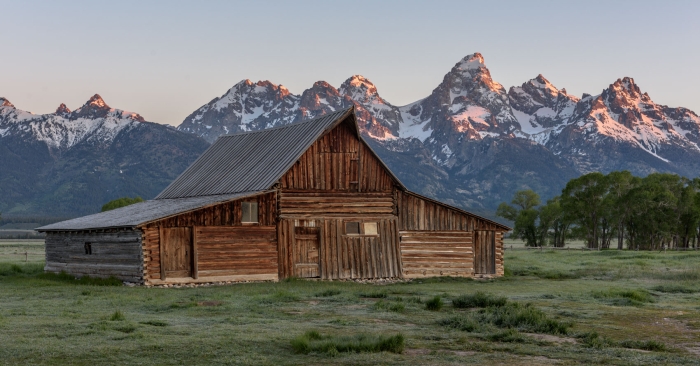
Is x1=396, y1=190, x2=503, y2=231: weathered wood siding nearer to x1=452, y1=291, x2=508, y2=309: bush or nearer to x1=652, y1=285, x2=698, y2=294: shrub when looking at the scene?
x1=652, y1=285, x2=698, y2=294: shrub

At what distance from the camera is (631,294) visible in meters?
31.4

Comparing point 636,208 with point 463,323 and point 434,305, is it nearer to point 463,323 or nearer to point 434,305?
point 434,305

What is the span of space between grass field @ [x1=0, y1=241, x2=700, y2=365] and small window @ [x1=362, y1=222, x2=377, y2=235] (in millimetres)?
7532

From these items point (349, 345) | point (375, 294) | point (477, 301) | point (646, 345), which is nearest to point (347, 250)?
point (375, 294)

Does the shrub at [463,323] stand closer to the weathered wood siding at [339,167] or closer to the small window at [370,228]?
the weathered wood siding at [339,167]

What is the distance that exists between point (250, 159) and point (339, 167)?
5.53 metres

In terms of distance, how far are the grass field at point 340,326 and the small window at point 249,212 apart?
190 inches

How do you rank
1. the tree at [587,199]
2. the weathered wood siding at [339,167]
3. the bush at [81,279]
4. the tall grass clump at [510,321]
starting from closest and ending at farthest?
the tall grass clump at [510,321], the bush at [81,279], the weathered wood siding at [339,167], the tree at [587,199]

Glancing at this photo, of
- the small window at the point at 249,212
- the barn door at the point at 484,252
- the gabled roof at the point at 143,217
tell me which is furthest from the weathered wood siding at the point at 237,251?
the barn door at the point at 484,252

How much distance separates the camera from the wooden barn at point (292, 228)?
3797cm

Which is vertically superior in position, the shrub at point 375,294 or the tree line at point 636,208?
the tree line at point 636,208

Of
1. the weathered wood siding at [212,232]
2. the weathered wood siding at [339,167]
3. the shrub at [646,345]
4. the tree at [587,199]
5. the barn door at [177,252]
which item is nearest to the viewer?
the shrub at [646,345]

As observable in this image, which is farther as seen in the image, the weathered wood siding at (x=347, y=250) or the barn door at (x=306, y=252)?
the barn door at (x=306, y=252)

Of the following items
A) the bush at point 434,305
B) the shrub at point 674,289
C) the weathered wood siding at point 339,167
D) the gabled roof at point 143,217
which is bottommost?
the shrub at point 674,289
